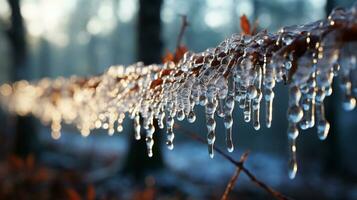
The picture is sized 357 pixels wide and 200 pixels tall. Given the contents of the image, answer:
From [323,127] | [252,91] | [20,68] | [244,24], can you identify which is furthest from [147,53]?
[323,127]

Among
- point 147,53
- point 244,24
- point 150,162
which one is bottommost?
point 150,162

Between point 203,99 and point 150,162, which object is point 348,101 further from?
point 150,162

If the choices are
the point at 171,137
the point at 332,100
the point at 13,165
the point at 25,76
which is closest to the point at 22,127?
the point at 25,76

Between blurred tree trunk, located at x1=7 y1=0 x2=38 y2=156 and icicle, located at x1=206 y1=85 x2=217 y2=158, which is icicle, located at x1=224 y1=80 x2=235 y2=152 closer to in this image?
icicle, located at x1=206 y1=85 x2=217 y2=158

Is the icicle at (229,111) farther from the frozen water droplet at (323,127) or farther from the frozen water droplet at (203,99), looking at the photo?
the frozen water droplet at (323,127)

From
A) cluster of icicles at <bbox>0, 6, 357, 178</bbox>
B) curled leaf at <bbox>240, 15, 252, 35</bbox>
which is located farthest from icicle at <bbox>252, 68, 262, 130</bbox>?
curled leaf at <bbox>240, 15, 252, 35</bbox>

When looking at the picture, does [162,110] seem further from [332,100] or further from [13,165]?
[332,100]
